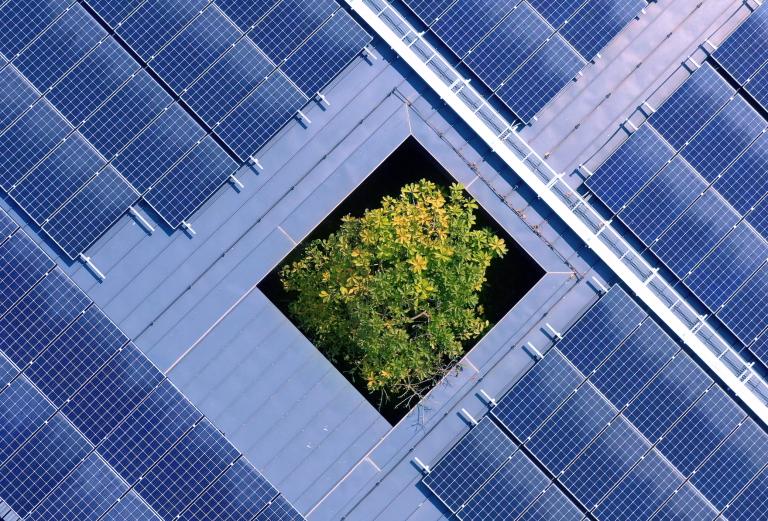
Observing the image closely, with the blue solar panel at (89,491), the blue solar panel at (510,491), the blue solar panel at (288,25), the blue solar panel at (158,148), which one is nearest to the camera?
the blue solar panel at (89,491)

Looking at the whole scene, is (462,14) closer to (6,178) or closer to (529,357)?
(529,357)

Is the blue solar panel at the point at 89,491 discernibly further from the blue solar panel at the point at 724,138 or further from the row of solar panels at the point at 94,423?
the blue solar panel at the point at 724,138

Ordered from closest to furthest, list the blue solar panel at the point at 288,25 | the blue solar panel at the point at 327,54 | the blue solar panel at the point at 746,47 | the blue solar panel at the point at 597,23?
the blue solar panel at the point at 327,54
the blue solar panel at the point at 288,25
the blue solar panel at the point at 597,23
the blue solar panel at the point at 746,47

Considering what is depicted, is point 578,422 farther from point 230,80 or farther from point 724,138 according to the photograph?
point 230,80

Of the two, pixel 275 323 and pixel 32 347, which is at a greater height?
pixel 32 347

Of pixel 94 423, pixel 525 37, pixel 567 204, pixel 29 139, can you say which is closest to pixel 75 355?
pixel 94 423

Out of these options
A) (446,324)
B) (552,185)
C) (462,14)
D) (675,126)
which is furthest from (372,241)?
(675,126)

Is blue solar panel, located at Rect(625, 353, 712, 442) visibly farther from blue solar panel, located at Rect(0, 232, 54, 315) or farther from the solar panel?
blue solar panel, located at Rect(0, 232, 54, 315)

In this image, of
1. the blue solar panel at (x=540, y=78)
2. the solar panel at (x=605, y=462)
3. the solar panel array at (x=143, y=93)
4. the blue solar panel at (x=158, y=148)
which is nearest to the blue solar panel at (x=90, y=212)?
the solar panel array at (x=143, y=93)
